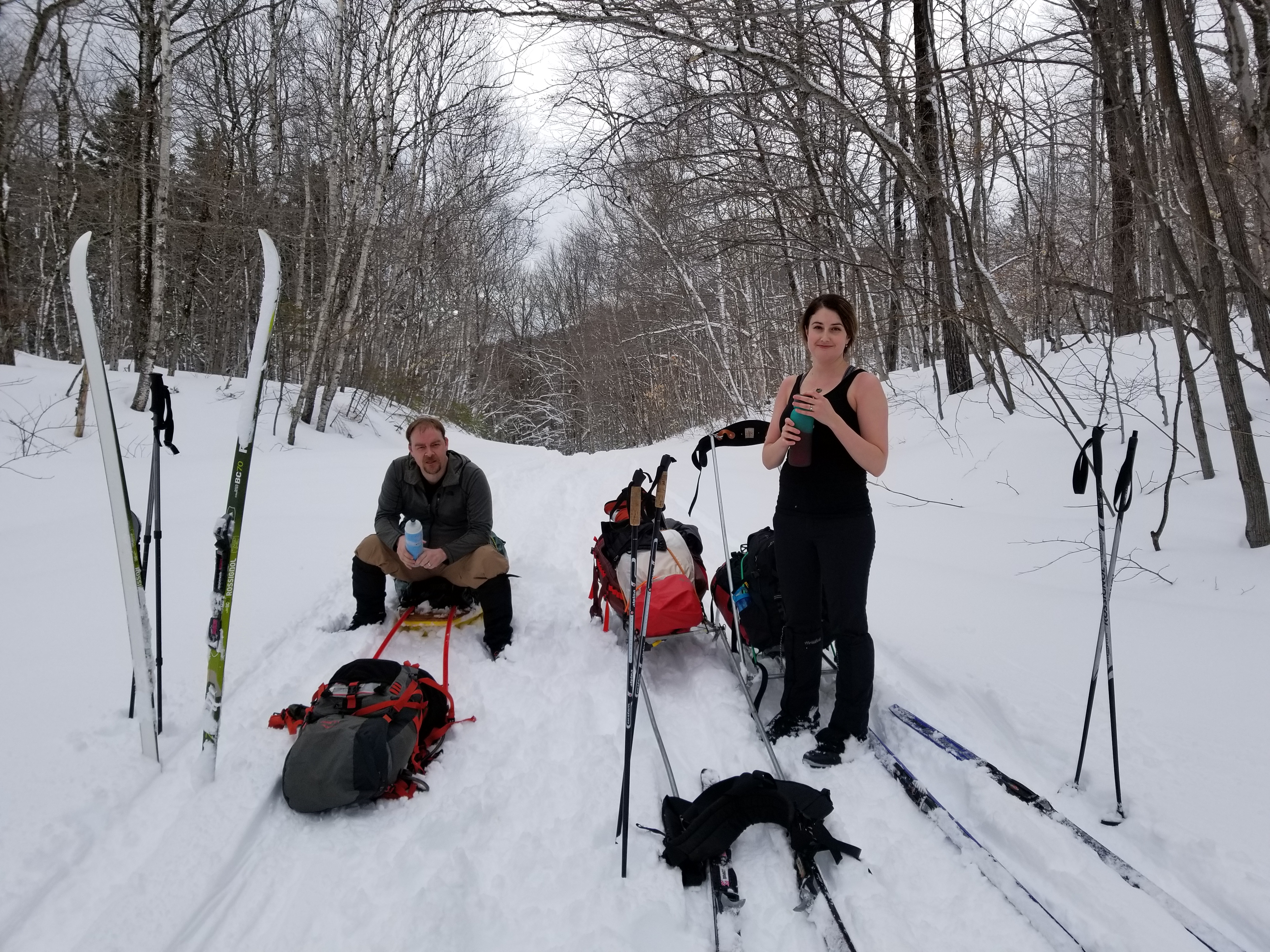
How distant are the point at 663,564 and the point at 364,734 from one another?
6.05 feet

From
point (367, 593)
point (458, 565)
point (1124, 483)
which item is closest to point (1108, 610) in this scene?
point (1124, 483)

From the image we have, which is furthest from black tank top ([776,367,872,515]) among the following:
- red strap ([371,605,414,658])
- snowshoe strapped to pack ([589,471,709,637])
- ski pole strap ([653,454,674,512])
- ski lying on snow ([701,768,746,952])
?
red strap ([371,605,414,658])

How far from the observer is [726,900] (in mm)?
2146

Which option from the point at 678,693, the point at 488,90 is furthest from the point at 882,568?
the point at 488,90

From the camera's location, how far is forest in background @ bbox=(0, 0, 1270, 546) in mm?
4258

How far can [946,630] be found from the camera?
392 centimetres

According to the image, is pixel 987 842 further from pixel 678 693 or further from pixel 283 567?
pixel 283 567

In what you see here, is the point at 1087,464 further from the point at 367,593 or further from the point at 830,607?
the point at 367,593

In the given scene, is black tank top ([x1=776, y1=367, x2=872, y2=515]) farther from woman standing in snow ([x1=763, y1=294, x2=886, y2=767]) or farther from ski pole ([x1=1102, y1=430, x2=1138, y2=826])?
ski pole ([x1=1102, y1=430, x2=1138, y2=826])

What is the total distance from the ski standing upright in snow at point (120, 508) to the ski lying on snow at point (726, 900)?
2.15m

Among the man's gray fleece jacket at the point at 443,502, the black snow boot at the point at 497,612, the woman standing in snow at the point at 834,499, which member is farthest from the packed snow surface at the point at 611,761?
the man's gray fleece jacket at the point at 443,502

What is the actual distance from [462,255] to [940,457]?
55.9 feet

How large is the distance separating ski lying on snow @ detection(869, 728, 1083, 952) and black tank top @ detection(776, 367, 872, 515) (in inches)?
39.7

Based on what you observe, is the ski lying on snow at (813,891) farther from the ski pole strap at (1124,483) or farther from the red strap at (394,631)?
the red strap at (394,631)
